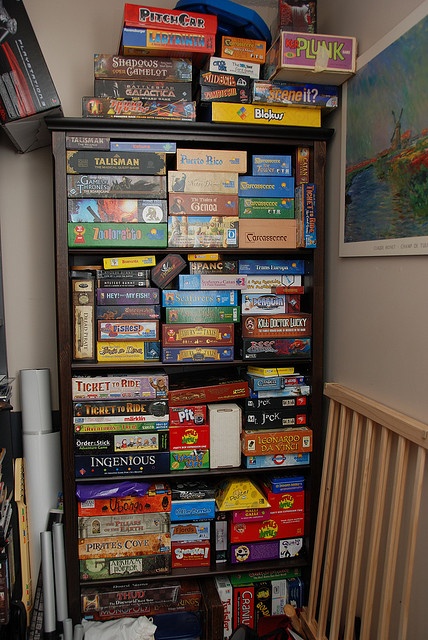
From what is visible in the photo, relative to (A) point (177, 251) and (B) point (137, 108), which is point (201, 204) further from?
(B) point (137, 108)

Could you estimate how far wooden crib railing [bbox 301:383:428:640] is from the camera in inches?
61.0

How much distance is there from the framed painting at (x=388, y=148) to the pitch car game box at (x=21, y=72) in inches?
40.9

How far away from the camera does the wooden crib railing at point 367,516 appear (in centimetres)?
155

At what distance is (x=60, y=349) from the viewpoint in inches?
77.2

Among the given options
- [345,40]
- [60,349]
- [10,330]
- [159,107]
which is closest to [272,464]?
[60,349]

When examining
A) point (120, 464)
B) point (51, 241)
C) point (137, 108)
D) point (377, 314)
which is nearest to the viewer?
point (377, 314)

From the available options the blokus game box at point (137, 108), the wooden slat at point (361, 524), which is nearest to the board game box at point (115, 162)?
the blokus game box at point (137, 108)

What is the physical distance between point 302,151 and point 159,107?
0.57 m

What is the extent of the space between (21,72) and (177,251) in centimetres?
79

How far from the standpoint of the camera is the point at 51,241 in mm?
2256

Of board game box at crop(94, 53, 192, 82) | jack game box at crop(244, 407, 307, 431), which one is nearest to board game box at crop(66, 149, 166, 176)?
board game box at crop(94, 53, 192, 82)

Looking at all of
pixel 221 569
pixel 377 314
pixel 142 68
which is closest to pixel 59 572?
pixel 221 569

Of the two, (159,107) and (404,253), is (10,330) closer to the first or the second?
(159,107)

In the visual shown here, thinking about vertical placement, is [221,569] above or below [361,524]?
below
